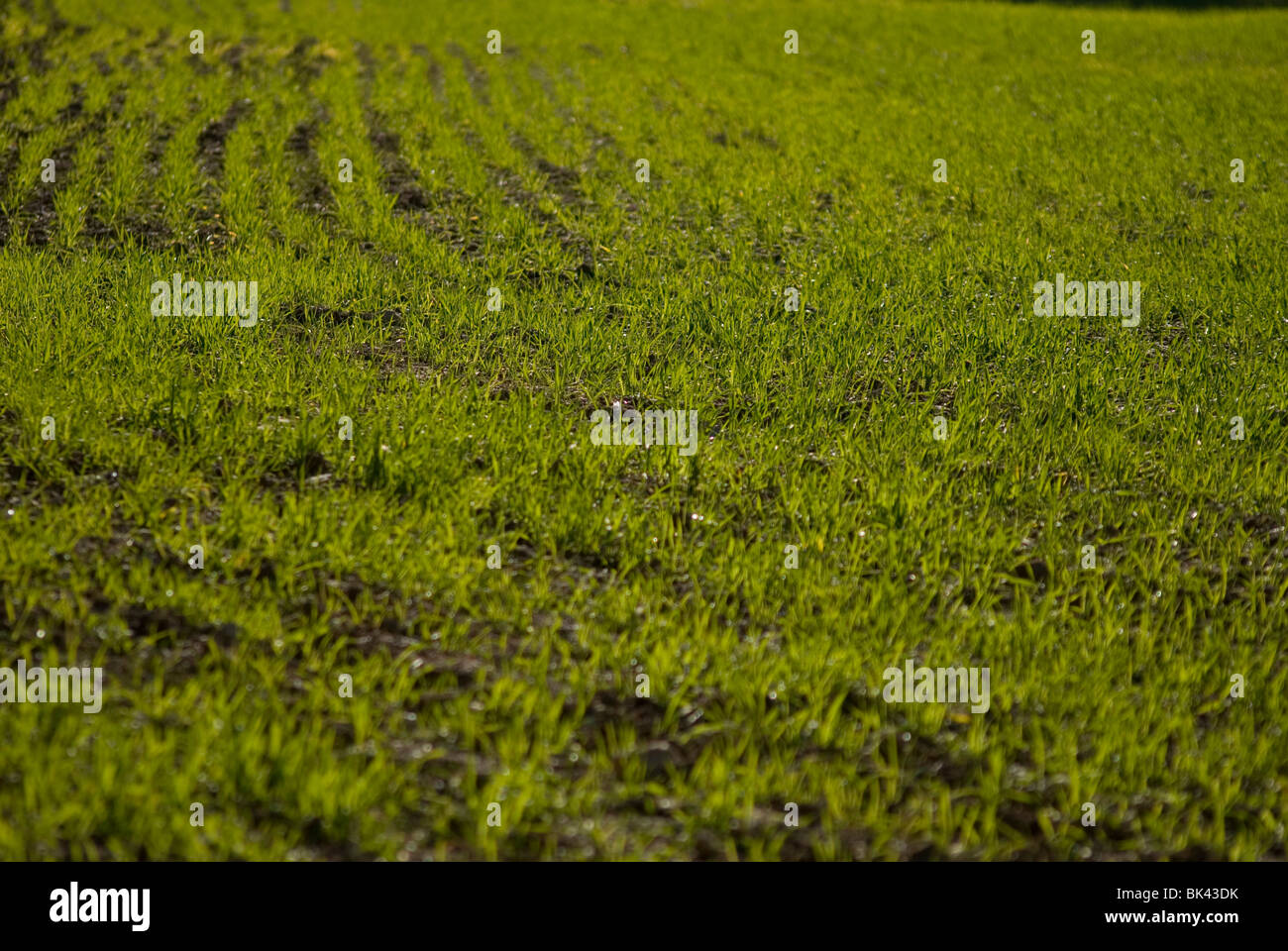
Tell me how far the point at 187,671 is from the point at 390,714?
2.39 ft

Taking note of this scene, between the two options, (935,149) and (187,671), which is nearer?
(187,671)

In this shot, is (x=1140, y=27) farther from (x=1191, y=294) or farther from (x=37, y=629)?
(x=37, y=629)

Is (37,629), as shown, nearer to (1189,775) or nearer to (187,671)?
(187,671)

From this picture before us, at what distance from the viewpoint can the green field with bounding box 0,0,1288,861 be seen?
3160mm

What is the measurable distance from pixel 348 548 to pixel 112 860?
163cm

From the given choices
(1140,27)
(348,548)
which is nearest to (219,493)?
(348,548)

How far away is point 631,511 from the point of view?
187 inches

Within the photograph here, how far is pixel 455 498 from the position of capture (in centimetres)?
469

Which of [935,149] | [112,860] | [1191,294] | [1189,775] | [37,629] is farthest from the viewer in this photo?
[935,149]

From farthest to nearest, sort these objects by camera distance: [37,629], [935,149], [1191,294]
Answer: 1. [935,149]
2. [1191,294]
3. [37,629]

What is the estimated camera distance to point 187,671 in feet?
11.6

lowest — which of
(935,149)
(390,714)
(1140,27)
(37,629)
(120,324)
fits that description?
(390,714)

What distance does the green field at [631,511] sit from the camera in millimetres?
3160

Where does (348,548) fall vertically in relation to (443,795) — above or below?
above
